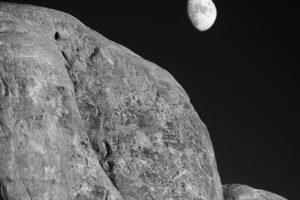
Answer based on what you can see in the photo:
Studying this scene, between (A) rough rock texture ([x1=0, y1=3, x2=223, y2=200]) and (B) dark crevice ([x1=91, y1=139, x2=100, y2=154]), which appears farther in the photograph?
(B) dark crevice ([x1=91, y1=139, x2=100, y2=154])

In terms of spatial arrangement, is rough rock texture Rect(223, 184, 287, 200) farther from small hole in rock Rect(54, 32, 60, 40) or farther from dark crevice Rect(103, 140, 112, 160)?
small hole in rock Rect(54, 32, 60, 40)

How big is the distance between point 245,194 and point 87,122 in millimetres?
12146

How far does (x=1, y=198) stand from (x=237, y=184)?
17437mm


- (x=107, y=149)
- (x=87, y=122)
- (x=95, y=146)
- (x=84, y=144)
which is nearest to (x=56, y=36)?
(x=87, y=122)

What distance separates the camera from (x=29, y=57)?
75.7ft

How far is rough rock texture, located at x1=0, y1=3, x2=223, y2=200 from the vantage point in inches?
849

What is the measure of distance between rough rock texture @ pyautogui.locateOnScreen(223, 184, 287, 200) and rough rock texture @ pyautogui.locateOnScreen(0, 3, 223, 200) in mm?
4024

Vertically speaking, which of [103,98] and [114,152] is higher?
[103,98]

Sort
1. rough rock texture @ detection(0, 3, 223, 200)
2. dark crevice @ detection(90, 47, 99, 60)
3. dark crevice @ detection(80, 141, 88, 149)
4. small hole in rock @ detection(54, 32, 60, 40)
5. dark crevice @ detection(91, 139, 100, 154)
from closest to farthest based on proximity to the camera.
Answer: rough rock texture @ detection(0, 3, 223, 200)
dark crevice @ detection(80, 141, 88, 149)
dark crevice @ detection(91, 139, 100, 154)
small hole in rock @ detection(54, 32, 60, 40)
dark crevice @ detection(90, 47, 99, 60)

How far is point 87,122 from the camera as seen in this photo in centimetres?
2511

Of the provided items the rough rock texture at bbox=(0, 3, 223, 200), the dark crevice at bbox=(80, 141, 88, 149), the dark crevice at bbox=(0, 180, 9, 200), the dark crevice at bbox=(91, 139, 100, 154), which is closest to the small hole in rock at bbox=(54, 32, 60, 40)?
the rough rock texture at bbox=(0, 3, 223, 200)

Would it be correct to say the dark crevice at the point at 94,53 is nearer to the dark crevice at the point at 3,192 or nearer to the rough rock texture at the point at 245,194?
the dark crevice at the point at 3,192

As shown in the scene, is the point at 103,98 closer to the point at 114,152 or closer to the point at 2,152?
the point at 114,152

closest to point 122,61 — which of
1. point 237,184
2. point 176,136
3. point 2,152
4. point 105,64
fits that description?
point 105,64
